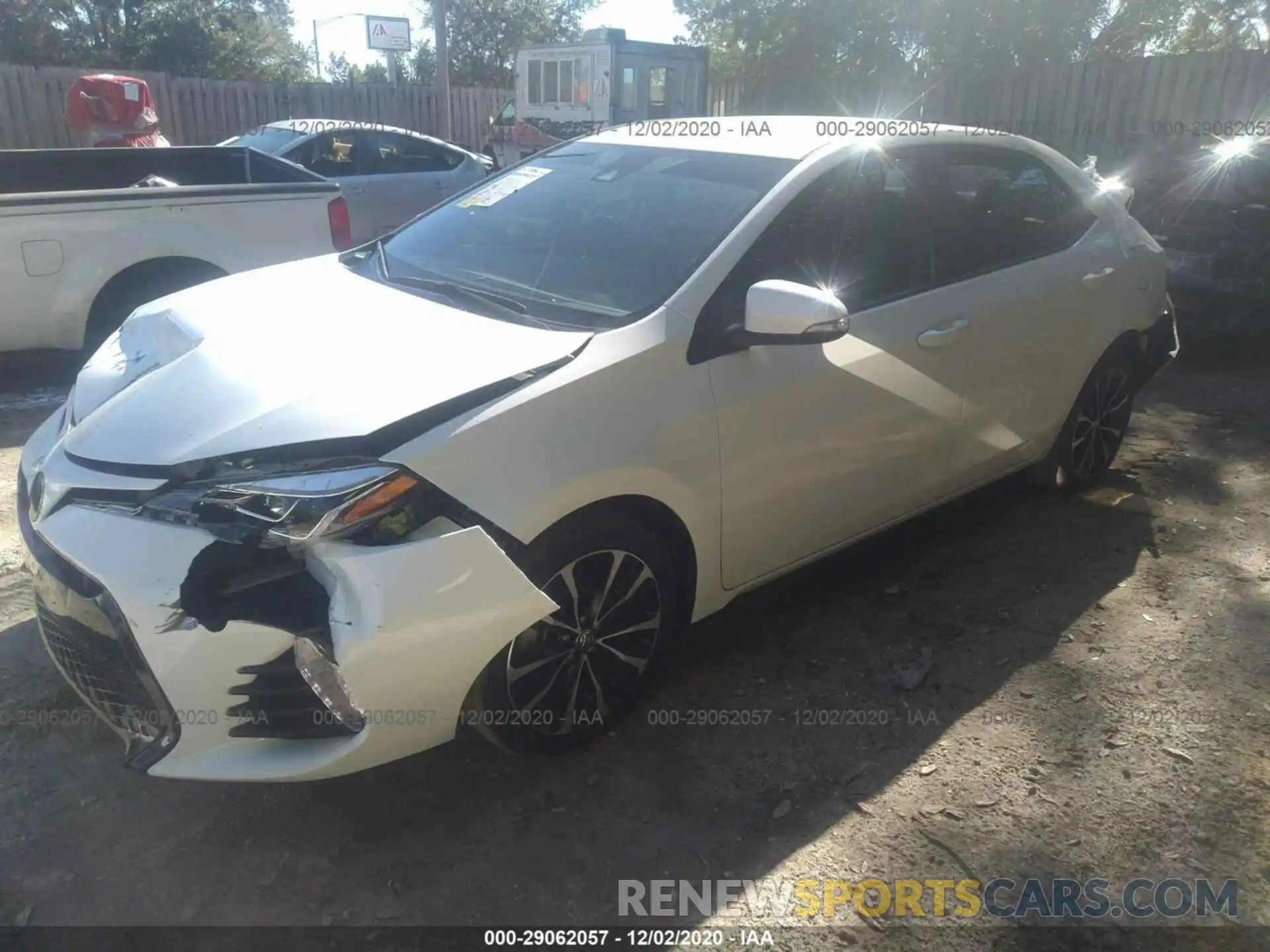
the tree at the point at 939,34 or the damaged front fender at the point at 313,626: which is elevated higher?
the tree at the point at 939,34

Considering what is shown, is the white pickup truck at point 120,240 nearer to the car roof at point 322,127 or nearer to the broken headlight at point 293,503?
the car roof at point 322,127

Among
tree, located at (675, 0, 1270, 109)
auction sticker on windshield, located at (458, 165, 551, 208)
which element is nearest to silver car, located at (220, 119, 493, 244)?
auction sticker on windshield, located at (458, 165, 551, 208)

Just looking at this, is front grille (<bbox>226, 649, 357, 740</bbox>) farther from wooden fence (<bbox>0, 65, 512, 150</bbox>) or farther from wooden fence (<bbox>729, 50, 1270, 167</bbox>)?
wooden fence (<bbox>0, 65, 512, 150</bbox>)

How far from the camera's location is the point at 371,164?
10383mm

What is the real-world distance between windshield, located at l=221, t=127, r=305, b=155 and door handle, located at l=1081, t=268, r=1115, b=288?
829 cm

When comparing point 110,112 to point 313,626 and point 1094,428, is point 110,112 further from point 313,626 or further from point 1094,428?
point 313,626

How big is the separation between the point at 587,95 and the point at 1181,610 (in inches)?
633

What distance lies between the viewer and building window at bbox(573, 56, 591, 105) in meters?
17.8

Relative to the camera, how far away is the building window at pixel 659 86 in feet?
59.4

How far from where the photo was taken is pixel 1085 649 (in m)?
3.63

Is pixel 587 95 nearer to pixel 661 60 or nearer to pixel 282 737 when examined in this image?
pixel 661 60

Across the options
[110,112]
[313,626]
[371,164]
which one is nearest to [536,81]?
[110,112]

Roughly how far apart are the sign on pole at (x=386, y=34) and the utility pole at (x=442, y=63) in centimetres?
208

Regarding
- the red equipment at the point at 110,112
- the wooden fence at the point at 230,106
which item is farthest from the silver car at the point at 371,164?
the wooden fence at the point at 230,106
